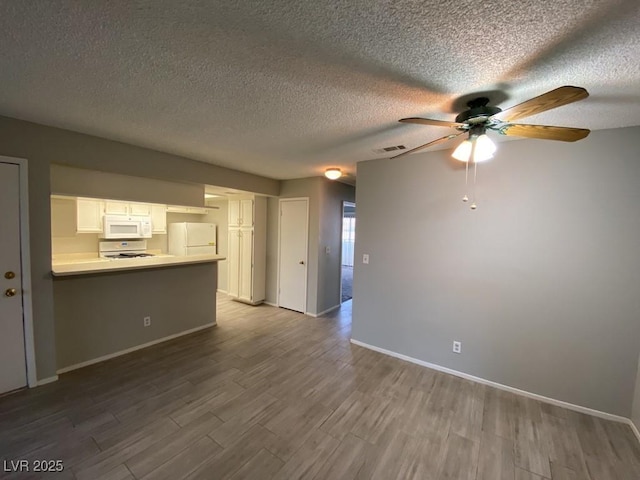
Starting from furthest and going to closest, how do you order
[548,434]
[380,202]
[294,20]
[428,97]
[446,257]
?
[380,202]
[446,257]
[548,434]
[428,97]
[294,20]

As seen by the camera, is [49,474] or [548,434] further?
[548,434]

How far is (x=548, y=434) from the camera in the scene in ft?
6.68

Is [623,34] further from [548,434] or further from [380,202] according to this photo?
[548,434]

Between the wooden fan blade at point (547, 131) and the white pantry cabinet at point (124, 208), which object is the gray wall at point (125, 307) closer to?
the white pantry cabinet at point (124, 208)

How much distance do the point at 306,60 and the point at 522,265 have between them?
8.60 feet

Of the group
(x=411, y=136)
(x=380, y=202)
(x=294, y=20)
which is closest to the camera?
(x=294, y=20)

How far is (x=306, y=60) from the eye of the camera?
1.37 meters

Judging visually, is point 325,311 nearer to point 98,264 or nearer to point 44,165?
point 98,264

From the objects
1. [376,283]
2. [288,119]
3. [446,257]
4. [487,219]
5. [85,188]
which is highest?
[288,119]

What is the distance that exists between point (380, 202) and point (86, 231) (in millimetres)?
4354

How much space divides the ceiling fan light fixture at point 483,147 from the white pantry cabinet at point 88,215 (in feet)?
16.1

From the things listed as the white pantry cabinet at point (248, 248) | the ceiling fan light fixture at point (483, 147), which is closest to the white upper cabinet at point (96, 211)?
the white pantry cabinet at point (248, 248)

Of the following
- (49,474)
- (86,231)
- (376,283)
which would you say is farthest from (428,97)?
(86,231)

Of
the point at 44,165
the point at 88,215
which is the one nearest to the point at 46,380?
the point at 44,165
